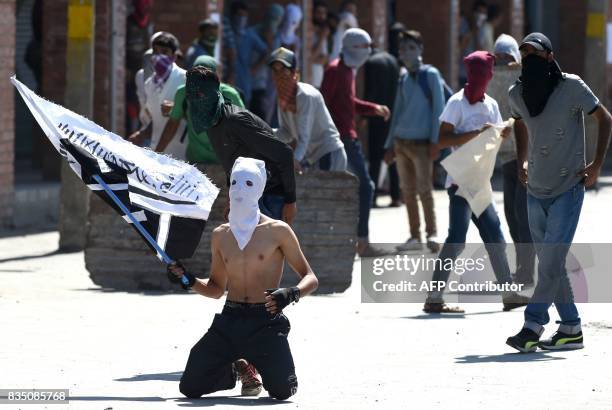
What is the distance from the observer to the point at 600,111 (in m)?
9.55

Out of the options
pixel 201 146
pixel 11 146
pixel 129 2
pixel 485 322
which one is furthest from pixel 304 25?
pixel 485 322

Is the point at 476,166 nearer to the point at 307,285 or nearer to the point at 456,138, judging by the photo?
the point at 456,138

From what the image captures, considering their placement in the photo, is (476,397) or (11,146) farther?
(11,146)

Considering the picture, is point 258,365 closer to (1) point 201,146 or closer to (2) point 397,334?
(2) point 397,334

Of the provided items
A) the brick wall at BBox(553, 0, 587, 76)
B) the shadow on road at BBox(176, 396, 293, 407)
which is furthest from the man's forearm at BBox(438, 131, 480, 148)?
the brick wall at BBox(553, 0, 587, 76)

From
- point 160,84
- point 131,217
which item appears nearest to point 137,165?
point 131,217

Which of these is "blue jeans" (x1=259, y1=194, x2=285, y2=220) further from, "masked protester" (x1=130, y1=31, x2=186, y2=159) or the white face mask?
"masked protester" (x1=130, y1=31, x2=186, y2=159)

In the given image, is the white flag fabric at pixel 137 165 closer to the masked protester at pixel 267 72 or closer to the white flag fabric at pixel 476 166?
the white flag fabric at pixel 476 166

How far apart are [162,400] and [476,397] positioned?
53.6 inches

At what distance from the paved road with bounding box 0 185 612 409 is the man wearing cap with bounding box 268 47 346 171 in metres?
1.08

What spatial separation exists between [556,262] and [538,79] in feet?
3.09

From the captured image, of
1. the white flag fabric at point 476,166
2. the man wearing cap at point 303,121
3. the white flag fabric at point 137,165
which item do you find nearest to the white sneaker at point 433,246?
the man wearing cap at point 303,121

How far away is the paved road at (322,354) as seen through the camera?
8219mm

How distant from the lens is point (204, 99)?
9.40m
